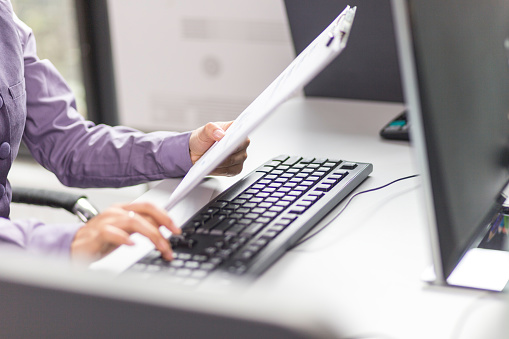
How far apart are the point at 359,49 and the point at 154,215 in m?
0.81

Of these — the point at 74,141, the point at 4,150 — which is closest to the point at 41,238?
the point at 4,150

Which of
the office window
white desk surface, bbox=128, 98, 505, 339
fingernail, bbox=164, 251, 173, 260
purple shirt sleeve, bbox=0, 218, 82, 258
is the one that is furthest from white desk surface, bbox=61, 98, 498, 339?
the office window

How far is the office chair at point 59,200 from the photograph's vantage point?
1.20m

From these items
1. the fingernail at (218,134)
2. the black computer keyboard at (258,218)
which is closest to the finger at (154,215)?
the black computer keyboard at (258,218)

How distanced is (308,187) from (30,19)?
5.88 ft

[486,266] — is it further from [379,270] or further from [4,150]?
[4,150]

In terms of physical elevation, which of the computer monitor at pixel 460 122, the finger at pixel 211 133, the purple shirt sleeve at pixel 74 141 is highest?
the computer monitor at pixel 460 122

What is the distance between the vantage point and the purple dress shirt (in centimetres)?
115

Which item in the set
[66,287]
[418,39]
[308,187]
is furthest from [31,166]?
[66,287]

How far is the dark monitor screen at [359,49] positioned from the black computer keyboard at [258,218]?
0.44 metres

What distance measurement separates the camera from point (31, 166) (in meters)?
2.53

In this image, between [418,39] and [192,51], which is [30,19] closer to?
[192,51]

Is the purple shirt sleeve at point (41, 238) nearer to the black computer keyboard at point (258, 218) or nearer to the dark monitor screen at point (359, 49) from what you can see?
the black computer keyboard at point (258, 218)

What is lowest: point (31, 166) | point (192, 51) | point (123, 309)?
point (31, 166)
